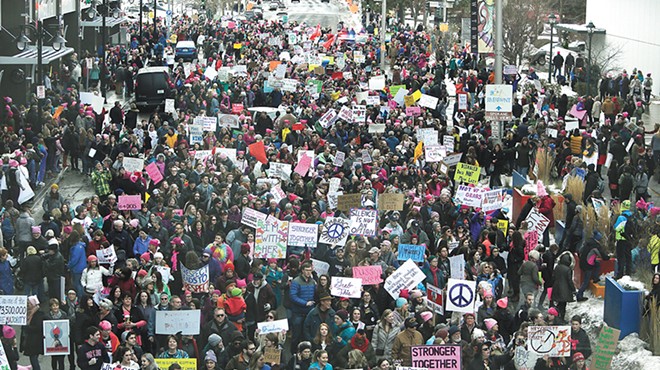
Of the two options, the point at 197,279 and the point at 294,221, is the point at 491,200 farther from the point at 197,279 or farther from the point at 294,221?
the point at 197,279

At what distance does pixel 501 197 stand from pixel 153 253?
6.52 meters

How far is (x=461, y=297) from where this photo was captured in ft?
55.5

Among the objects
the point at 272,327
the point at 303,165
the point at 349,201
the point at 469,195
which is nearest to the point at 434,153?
the point at 303,165

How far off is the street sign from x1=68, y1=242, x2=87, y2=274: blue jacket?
12609mm

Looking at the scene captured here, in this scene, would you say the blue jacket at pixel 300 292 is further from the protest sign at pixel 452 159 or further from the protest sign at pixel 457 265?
the protest sign at pixel 452 159

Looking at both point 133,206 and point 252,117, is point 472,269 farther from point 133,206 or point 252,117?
point 252,117

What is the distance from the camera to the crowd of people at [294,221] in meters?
15.9

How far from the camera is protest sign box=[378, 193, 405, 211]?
22.3m

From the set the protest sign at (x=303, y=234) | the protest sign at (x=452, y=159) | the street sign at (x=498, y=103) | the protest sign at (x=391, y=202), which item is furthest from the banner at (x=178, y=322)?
the street sign at (x=498, y=103)

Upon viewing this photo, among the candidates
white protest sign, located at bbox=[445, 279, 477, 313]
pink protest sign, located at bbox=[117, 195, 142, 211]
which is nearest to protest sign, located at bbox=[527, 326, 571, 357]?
white protest sign, located at bbox=[445, 279, 477, 313]

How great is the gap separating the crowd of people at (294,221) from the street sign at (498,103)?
70 centimetres

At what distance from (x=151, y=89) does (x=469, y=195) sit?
22.6 metres

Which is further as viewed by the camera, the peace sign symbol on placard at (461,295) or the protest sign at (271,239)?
the protest sign at (271,239)

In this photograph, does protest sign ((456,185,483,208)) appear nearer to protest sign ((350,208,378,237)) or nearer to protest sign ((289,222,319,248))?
protest sign ((350,208,378,237))
